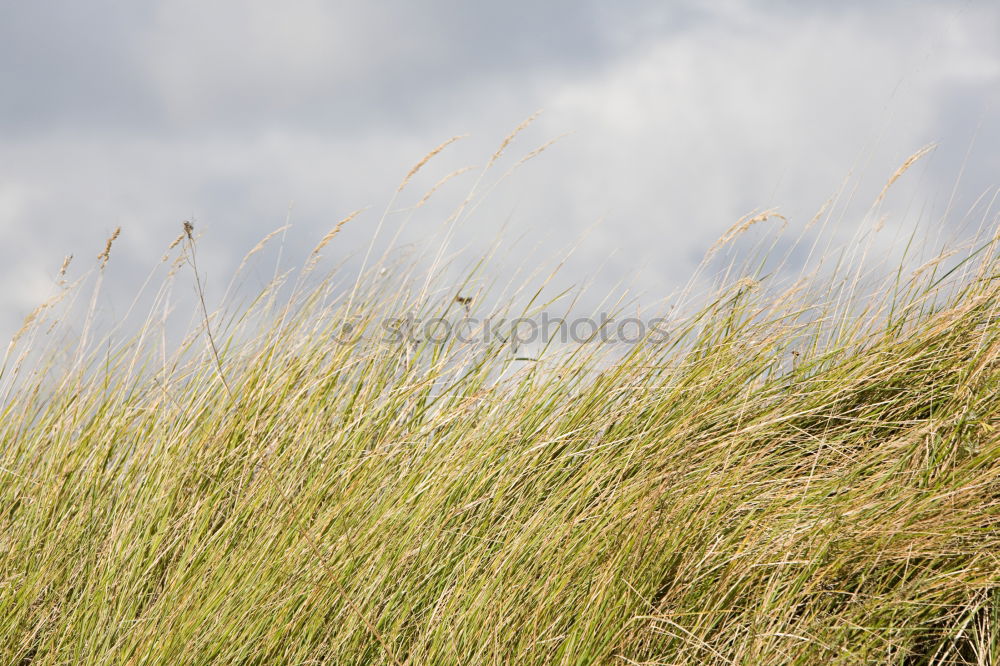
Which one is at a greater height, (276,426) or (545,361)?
(545,361)

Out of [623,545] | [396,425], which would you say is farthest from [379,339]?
[623,545]

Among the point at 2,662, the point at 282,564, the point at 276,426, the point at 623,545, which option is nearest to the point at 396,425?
the point at 276,426

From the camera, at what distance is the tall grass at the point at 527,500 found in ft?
5.97

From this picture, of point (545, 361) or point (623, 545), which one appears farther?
point (545, 361)

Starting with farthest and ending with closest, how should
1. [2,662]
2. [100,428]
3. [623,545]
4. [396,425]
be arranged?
[100,428], [396,425], [2,662], [623,545]

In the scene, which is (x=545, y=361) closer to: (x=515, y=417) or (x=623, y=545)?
(x=515, y=417)

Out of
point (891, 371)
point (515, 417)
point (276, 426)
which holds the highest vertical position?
point (891, 371)

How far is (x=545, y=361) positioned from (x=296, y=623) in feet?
3.69

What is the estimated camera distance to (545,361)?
8.77ft

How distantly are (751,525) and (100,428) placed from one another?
2178 millimetres

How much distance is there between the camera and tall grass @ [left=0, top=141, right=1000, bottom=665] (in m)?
1.82

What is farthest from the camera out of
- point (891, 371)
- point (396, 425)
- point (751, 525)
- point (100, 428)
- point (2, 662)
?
point (100, 428)

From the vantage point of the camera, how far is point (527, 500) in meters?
2.23

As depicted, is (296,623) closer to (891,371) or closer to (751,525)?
(751,525)
